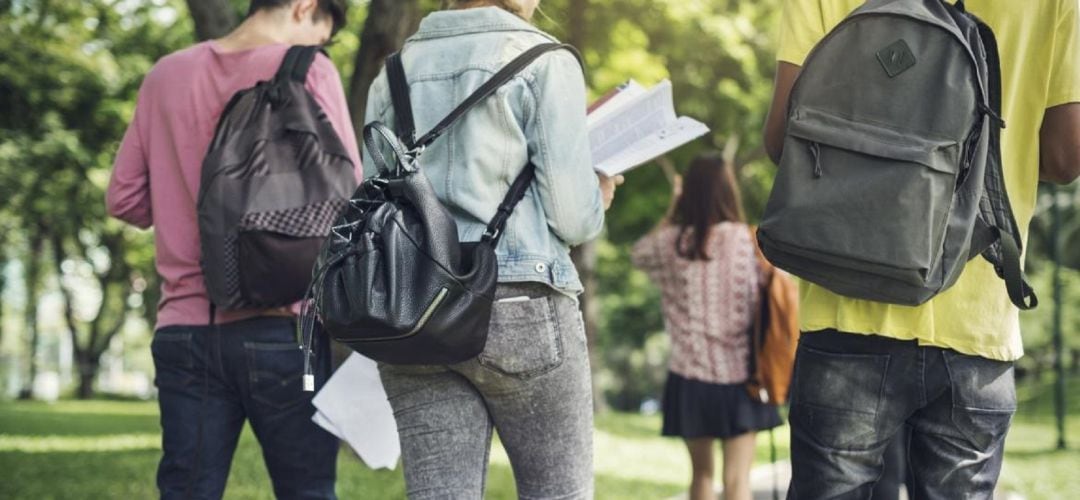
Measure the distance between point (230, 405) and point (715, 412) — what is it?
2947mm

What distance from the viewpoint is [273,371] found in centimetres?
346

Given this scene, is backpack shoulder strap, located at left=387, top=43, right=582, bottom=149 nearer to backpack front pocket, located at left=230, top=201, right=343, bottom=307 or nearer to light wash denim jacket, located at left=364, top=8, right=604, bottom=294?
light wash denim jacket, located at left=364, top=8, right=604, bottom=294

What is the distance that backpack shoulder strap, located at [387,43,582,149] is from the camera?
281 cm

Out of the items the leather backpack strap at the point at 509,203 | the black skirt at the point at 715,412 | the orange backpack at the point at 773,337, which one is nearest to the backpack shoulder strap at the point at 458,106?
the leather backpack strap at the point at 509,203

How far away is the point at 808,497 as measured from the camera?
2.80 metres

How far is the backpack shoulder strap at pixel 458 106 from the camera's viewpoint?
281 cm

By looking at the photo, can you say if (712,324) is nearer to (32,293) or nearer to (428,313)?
(428,313)

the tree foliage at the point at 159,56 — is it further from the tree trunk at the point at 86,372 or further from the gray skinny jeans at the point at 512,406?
the tree trunk at the point at 86,372

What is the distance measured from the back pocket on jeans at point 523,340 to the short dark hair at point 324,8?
1435 mm

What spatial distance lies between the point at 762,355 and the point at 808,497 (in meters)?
3.09

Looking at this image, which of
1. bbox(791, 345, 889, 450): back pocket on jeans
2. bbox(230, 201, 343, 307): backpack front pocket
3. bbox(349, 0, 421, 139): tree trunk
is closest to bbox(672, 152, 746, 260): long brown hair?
bbox(349, 0, 421, 139): tree trunk

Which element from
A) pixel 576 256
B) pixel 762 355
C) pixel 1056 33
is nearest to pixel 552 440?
pixel 1056 33

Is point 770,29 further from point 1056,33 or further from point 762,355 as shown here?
point 1056,33

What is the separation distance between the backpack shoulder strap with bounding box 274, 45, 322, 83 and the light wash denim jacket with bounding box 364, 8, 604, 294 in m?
0.67
